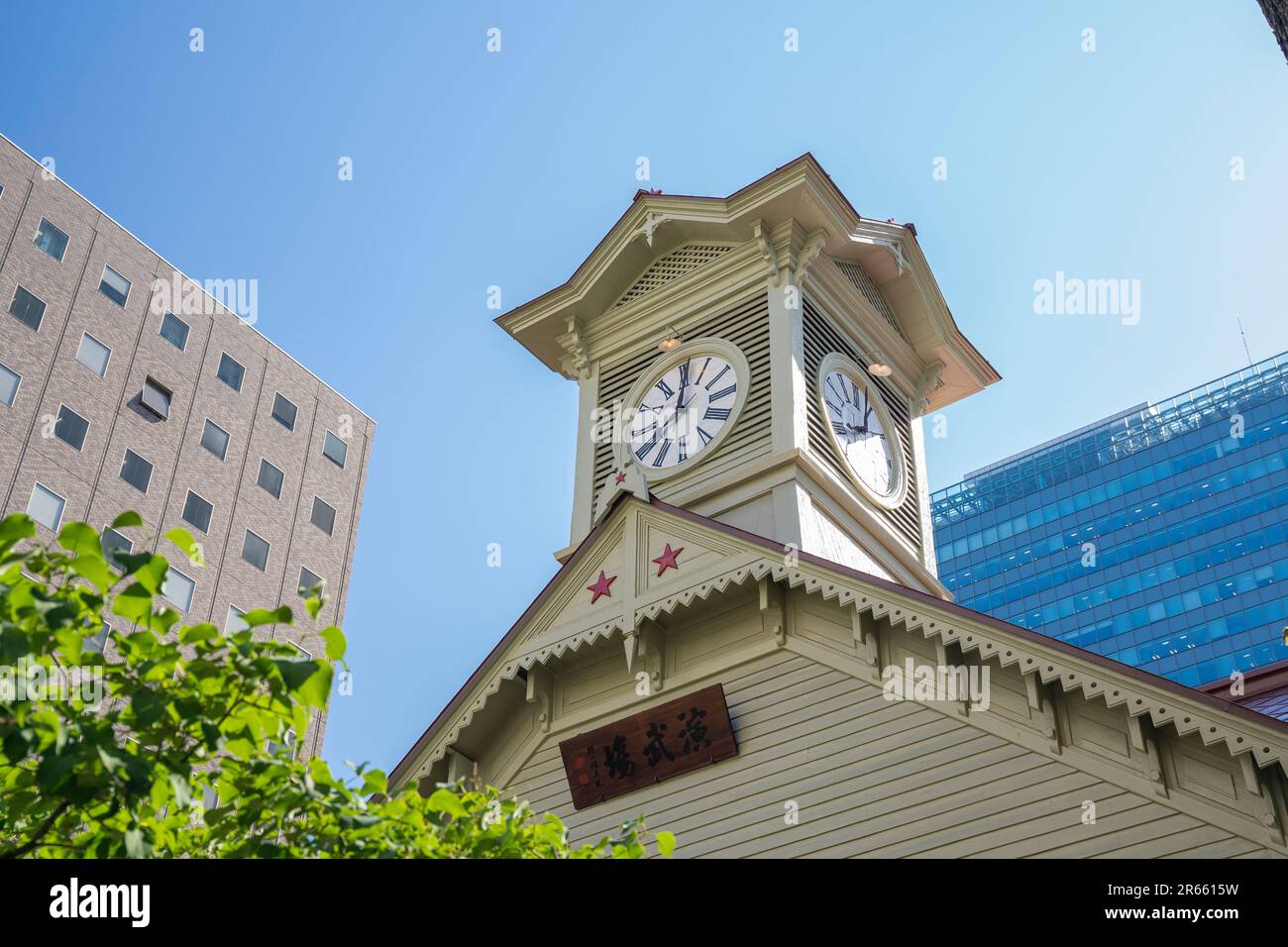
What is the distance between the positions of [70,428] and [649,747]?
41.5 metres

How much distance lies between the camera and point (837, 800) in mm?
14680

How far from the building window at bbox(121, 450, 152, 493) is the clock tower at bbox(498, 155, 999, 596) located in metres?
33.7

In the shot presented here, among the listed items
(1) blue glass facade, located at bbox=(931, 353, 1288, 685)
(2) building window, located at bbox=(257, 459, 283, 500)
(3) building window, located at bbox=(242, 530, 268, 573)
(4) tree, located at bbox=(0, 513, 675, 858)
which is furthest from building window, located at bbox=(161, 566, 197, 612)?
(1) blue glass facade, located at bbox=(931, 353, 1288, 685)

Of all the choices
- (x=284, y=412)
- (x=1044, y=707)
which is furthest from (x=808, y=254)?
(x=284, y=412)

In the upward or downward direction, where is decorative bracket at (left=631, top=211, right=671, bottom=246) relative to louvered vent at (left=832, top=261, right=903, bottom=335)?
upward

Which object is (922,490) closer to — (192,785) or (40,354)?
(192,785)

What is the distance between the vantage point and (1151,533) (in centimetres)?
12450

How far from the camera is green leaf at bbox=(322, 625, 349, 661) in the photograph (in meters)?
7.05

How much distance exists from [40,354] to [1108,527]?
99.6 m

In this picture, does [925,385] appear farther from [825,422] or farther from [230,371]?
[230,371]

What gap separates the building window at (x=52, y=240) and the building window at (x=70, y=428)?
22.1 feet

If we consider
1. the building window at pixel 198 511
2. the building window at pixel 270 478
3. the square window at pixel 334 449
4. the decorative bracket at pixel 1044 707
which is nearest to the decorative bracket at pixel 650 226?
the decorative bracket at pixel 1044 707

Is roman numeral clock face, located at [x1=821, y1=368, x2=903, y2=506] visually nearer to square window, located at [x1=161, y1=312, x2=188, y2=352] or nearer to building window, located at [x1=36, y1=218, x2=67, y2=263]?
building window, located at [x1=36, y1=218, x2=67, y2=263]
